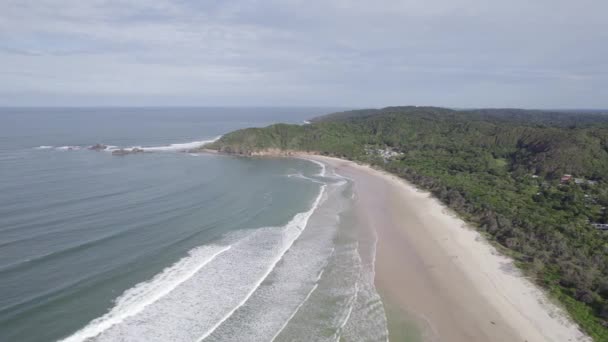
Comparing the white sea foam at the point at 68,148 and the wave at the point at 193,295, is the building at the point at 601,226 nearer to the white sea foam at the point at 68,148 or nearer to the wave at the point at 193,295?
the wave at the point at 193,295

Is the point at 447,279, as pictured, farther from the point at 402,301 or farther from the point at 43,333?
the point at 43,333

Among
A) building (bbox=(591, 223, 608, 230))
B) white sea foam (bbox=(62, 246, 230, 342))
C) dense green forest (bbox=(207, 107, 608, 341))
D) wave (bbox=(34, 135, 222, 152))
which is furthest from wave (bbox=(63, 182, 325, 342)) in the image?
wave (bbox=(34, 135, 222, 152))

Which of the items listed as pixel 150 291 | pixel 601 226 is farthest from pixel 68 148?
pixel 601 226

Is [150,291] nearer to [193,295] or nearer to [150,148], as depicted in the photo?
[193,295]

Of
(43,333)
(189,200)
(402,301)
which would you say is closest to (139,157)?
(189,200)

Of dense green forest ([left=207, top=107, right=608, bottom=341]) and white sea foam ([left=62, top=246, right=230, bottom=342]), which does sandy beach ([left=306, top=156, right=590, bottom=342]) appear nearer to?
dense green forest ([left=207, top=107, right=608, bottom=341])

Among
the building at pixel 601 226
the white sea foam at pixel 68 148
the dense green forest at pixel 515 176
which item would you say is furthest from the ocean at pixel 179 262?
the white sea foam at pixel 68 148

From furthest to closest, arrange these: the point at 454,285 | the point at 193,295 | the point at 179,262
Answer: the point at 179,262 → the point at 454,285 → the point at 193,295
